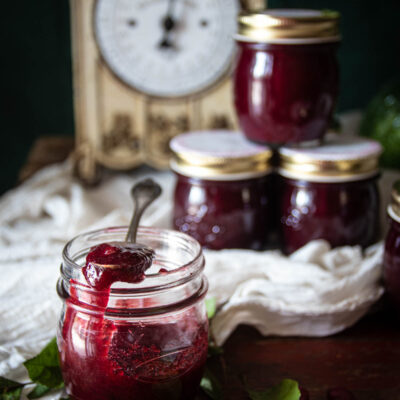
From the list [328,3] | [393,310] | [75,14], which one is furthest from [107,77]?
[393,310]

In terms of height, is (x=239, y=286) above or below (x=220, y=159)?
below

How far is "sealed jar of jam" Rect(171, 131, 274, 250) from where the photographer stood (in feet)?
3.52

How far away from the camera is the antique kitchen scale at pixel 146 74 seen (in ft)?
4.38

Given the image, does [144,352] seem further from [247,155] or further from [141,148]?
[141,148]

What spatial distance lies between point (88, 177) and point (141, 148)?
132 mm

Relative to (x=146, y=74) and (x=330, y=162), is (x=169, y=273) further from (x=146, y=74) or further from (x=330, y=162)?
(x=146, y=74)

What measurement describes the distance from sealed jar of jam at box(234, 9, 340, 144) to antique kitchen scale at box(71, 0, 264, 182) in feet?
0.84

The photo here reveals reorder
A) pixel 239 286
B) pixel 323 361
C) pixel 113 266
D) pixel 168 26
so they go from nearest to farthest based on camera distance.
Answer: pixel 113 266
pixel 323 361
pixel 239 286
pixel 168 26

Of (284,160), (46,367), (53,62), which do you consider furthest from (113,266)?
(53,62)

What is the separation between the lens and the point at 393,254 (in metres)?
0.92

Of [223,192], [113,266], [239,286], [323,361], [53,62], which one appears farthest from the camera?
[53,62]

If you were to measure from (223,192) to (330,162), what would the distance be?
0.60 ft

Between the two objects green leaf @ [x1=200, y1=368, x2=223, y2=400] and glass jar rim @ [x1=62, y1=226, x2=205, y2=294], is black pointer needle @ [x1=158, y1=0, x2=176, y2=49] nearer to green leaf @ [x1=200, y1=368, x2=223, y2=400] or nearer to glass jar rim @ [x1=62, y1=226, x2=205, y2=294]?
glass jar rim @ [x1=62, y1=226, x2=205, y2=294]

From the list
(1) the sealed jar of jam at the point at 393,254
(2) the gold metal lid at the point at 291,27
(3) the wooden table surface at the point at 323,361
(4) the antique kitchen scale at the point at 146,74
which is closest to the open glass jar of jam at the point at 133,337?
(3) the wooden table surface at the point at 323,361
